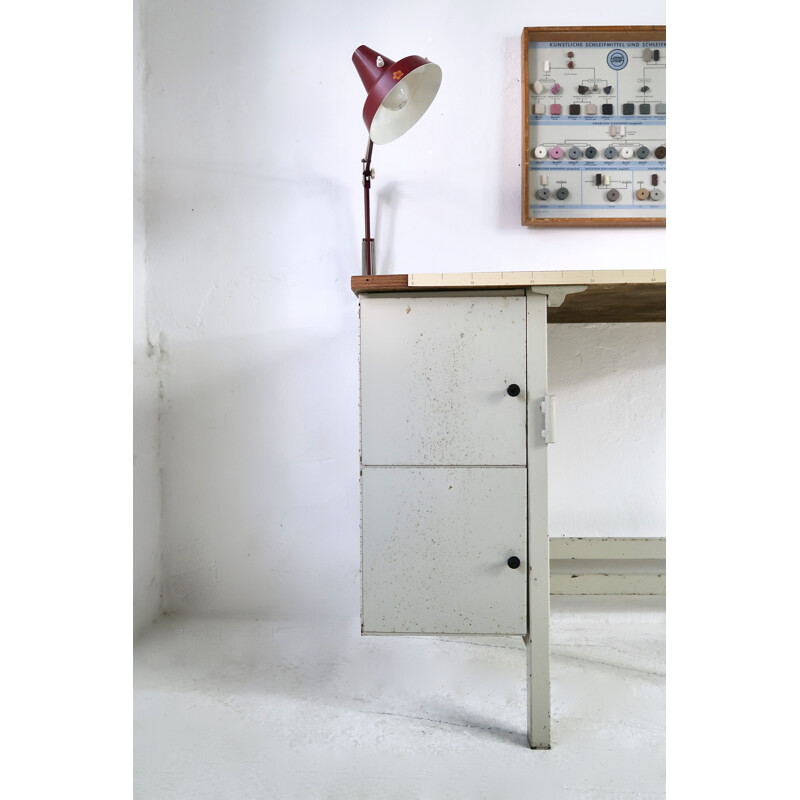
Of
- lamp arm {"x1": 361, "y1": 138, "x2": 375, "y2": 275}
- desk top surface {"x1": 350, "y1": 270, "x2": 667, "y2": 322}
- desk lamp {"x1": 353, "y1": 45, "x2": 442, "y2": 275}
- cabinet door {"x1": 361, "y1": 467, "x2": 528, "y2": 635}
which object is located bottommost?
cabinet door {"x1": 361, "y1": 467, "x2": 528, "y2": 635}

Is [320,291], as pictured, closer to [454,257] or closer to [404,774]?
[454,257]

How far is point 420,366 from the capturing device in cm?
110

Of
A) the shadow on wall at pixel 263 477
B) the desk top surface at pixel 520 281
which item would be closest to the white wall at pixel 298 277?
the shadow on wall at pixel 263 477

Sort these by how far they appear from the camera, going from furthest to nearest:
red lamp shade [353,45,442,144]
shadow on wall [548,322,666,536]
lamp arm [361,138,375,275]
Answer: shadow on wall [548,322,666,536] < lamp arm [361,138,375,275] < red lamp shade [353,45,442,144]

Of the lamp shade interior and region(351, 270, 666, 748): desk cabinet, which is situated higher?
the lamp shade interior

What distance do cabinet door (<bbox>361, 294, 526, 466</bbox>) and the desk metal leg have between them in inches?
0.7

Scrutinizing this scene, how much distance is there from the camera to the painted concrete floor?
1.00 m

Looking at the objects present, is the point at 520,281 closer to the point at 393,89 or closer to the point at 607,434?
the point at 393,89

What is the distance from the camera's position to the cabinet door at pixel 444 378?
109cm

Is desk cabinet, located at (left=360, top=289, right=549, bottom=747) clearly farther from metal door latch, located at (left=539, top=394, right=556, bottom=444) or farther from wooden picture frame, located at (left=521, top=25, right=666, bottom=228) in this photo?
wooden picture frame, located at (left=521, top=25, right=666, bottom=228)

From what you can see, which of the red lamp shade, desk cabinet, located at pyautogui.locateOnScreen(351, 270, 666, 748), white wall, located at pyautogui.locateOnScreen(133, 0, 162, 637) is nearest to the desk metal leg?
desk cabinet, located at pyautogui.locateOnScreen(351, 270, 666, 748)

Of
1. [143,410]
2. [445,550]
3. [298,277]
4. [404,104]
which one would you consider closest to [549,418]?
[445,550]

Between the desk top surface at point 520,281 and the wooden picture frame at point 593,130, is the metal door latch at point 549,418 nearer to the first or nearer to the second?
the desk top surface at point 520,281

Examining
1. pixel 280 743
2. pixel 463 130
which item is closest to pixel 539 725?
pixel 280 743
